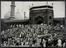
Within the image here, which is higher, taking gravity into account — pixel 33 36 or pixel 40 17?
pixel 40 17

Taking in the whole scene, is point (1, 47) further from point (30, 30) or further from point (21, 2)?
point (21, 2)

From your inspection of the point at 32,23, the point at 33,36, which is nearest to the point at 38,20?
the point at 32,23

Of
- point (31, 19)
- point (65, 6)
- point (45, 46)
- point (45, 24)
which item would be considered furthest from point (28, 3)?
point (45, 46)

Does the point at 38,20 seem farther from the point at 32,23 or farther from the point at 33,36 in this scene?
the point at 33,36

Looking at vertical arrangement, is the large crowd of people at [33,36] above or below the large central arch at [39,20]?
below

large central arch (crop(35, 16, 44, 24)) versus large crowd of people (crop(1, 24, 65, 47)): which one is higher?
large central arch (crop(35, 16, 44, 24))

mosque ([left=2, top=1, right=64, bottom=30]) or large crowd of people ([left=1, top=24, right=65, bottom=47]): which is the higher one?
mosque ([left=2, top=1, right=64, bottom=30])
